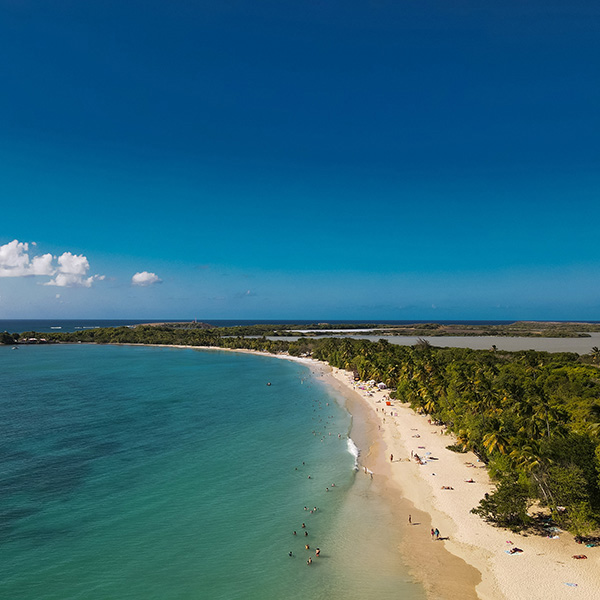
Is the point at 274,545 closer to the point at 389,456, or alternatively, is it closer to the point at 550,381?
the point at 389,456

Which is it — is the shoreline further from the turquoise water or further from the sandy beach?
the turquoise water

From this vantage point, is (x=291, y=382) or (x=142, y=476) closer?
(x=142, y=476)

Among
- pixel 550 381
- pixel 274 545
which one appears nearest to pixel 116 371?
pixel 274 545

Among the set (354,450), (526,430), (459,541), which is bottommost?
(354,450)

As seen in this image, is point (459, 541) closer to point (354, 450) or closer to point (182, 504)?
point (354, 450)

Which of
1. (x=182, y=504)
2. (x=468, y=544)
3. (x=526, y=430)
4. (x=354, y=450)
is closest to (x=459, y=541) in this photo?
(x=468, y=544)
